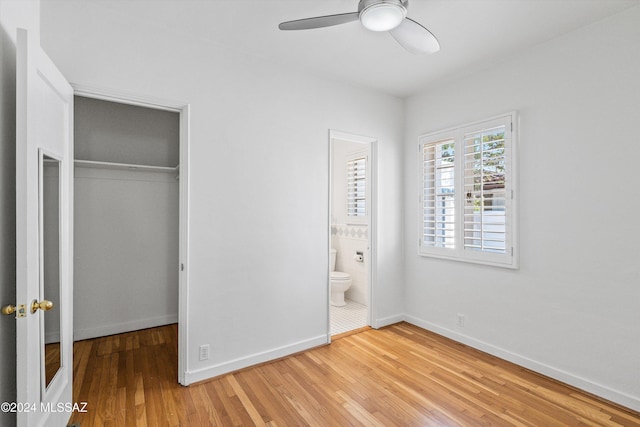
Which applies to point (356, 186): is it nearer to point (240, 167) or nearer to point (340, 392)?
point (240, 167)

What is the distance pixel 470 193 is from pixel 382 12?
6.49 ft

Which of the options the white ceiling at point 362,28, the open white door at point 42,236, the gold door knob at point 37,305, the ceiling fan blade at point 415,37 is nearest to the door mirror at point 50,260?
the open white door at point 42,236

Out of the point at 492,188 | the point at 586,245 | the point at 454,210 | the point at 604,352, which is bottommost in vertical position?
the point at 604,352

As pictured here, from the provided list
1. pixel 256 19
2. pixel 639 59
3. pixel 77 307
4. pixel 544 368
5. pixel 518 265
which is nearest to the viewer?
pixel 639 59

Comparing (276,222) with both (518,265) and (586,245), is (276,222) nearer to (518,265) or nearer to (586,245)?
(518,265)

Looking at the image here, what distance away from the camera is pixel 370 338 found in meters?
3.42

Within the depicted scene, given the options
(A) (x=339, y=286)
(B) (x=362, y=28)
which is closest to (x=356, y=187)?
(A) (x=339, y=286)

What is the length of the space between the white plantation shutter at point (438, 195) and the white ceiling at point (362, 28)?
814mm

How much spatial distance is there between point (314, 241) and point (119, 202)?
7.40ft

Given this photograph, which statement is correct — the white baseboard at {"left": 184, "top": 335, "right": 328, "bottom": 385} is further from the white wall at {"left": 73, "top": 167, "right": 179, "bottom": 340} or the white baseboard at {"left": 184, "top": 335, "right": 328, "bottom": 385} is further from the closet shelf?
the closet shelf

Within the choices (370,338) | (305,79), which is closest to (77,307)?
(370,338)

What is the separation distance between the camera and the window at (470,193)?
2.88 m

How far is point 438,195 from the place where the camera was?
11.4ft

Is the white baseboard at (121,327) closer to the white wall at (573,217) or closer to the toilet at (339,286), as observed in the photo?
the toilet at (339,286)
